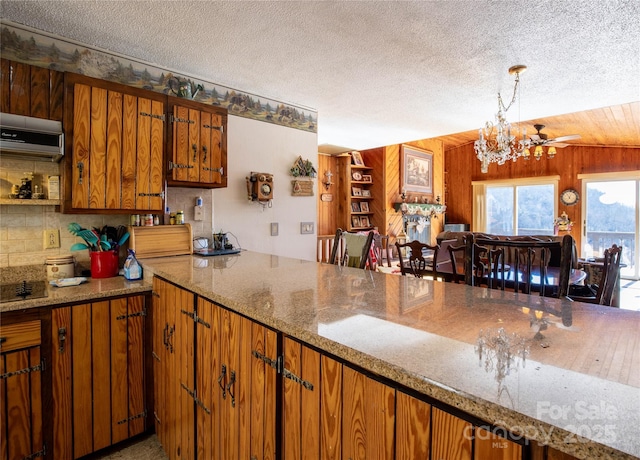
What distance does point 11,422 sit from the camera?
1.55m

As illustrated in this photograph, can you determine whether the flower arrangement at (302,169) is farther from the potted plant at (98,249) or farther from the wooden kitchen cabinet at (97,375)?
the wooden kitchen cabinet at (97,375)

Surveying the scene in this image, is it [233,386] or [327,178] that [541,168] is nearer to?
[327,178]

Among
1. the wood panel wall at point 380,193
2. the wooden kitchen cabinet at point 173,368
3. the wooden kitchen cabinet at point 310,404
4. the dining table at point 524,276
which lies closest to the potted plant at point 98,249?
the wooden kitchen cabinet at point 173,368

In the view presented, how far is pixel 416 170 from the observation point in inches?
325

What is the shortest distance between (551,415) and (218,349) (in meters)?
1.11

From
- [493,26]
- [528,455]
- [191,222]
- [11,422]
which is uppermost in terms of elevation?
[493,26]

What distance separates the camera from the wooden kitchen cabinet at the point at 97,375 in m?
1.67

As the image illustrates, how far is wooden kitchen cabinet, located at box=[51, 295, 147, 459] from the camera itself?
1.67 m

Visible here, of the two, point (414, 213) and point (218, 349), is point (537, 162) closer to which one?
point (414, 213)

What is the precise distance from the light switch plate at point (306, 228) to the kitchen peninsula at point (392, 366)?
1755 millimetres

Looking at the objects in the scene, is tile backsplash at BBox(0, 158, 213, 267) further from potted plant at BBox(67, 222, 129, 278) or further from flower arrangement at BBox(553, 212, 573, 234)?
flower arrangement at BBox(553, 212, 573, 234)

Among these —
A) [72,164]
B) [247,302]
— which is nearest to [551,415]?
[247,302]

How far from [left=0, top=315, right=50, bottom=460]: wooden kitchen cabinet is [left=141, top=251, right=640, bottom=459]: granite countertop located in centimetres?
79

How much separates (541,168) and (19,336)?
9.62 m
